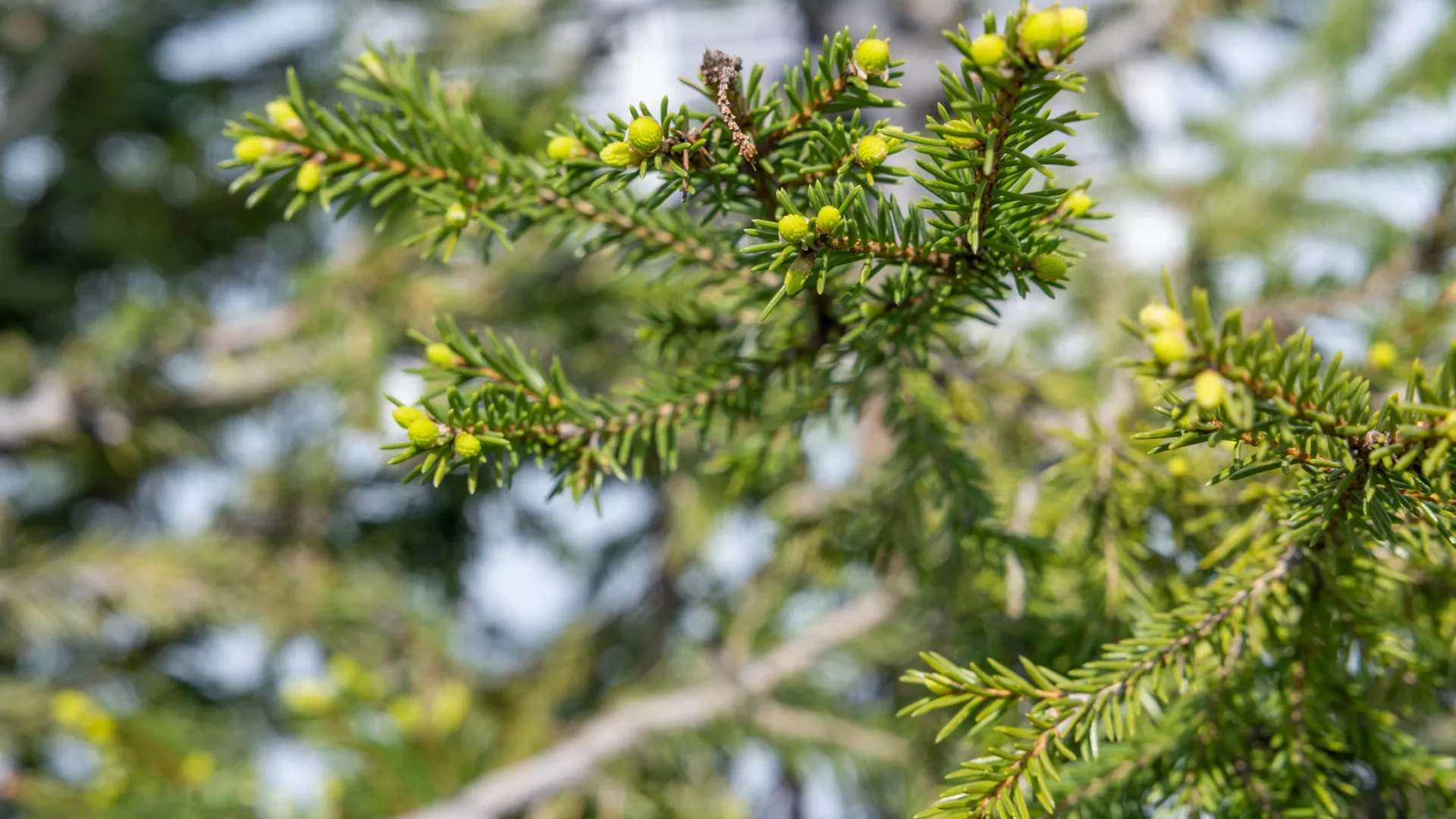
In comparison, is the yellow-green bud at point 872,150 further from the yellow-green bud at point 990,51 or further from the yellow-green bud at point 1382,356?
the yellow-green bud at point 1382,356

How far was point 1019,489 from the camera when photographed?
1.03 m

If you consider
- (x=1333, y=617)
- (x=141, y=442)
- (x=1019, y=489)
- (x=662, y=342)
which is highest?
(x=141, y=442)

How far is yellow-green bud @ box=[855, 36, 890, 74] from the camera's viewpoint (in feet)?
1.69

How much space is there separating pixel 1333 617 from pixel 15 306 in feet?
10.7

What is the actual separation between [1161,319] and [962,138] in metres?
0.14

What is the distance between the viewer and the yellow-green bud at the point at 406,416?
551 millimetres

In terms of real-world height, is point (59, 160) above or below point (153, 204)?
above

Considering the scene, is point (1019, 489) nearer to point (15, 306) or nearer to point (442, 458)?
point (442, 458)

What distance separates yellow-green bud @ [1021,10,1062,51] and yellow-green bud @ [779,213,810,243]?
14cm

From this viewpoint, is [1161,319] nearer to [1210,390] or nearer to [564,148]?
[1210,390]

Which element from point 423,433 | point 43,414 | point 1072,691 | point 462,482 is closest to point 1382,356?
point 1072,691

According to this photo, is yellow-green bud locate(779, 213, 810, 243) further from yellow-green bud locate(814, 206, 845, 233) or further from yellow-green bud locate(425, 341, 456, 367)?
yellow-green bud locate(425, 341, 456, 367)

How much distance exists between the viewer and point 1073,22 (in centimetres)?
42

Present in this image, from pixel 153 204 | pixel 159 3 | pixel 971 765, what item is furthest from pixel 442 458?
pixel 159 3
